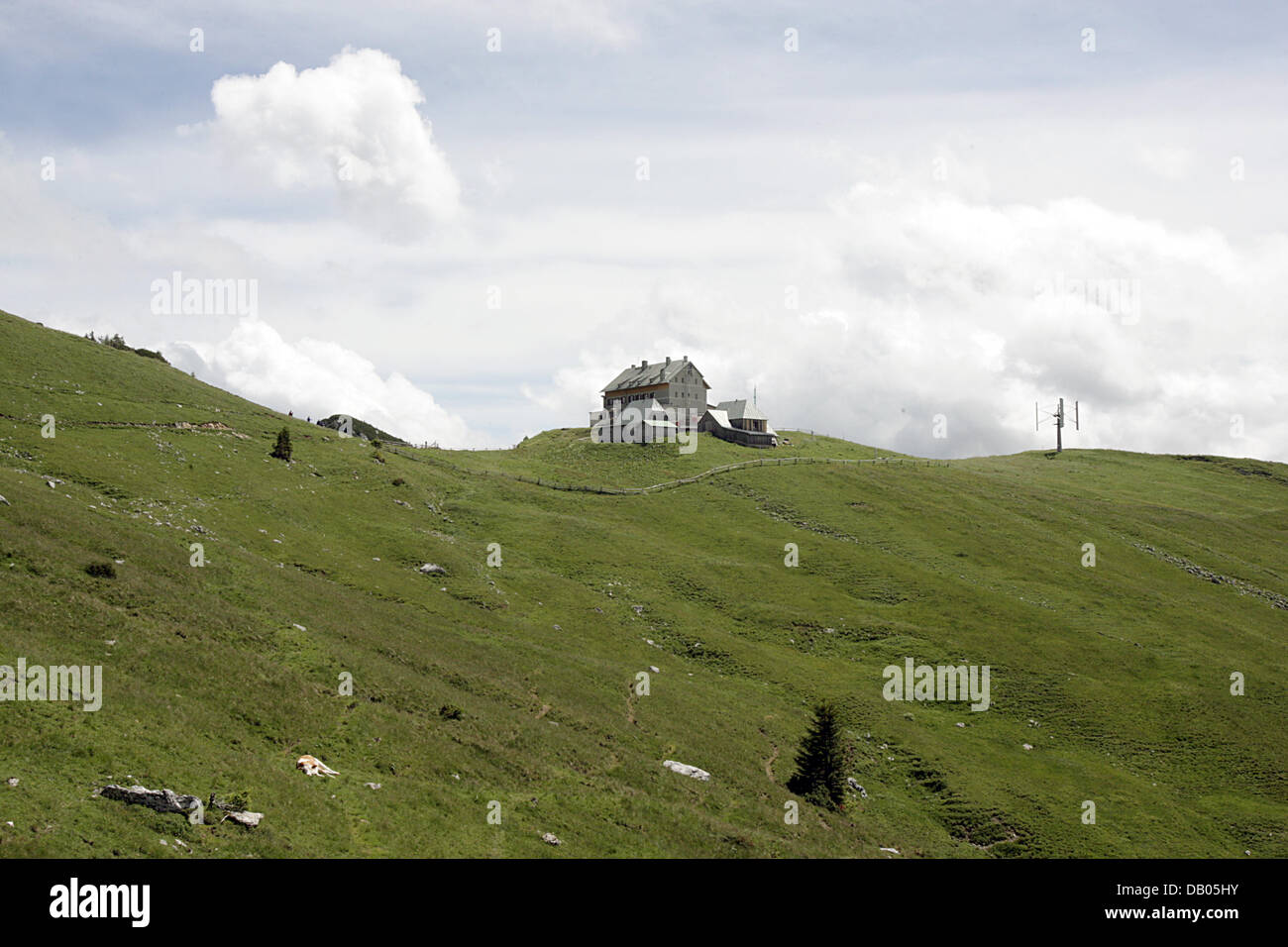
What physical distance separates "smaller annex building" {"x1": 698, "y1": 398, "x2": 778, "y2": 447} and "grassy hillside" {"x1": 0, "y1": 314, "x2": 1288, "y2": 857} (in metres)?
23.3

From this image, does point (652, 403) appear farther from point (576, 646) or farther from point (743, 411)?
point (576, 646)

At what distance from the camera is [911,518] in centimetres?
9619

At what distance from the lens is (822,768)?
138 ft

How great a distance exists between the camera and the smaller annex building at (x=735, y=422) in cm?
13338

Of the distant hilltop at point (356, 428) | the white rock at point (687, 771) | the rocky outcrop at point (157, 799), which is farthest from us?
the distant hilltop at point (356, 428)

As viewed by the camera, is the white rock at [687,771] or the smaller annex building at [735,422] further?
the smaller annex building at [735,422]

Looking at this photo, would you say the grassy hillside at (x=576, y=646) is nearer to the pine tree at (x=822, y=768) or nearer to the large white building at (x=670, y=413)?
the pine tree at (x=822, y=768)

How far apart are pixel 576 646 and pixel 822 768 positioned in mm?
20279

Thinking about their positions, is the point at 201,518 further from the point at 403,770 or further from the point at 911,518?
the point at 911,518

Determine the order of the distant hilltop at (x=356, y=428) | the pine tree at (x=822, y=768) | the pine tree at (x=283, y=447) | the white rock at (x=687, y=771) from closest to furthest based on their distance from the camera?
the white rock at (x=687, y=771)
the pine tree at (x=822, y=768)
the pine tree at (x=283, y=447)
the distant hilltop at (x=356, y=428)

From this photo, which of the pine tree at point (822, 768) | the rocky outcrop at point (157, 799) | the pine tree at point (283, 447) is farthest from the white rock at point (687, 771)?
the pine tree at point (283, 447)

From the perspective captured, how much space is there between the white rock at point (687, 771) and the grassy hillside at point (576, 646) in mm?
558

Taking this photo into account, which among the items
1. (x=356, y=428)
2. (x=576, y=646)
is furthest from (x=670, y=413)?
(x=576, y=646)
